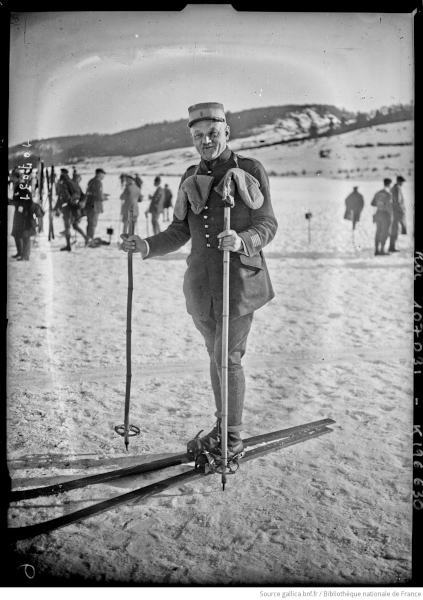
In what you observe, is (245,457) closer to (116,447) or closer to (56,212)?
(116,447)

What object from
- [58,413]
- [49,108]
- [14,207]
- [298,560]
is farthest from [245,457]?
[49,108]

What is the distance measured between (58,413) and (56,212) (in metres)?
0.96

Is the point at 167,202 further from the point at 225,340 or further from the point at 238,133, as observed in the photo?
the point at 225,340

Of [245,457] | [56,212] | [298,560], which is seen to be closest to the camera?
[298,560]

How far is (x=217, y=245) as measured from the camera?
268 cm

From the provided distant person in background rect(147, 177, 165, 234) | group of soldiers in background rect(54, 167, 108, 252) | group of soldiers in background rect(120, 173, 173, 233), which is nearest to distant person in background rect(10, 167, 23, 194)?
group of soldiers in background rect(54, 167, 108, 252)

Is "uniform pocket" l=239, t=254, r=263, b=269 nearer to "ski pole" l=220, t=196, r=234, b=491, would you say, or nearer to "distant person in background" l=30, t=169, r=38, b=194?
"ski pole" l=220, t=196, r=234, b=491

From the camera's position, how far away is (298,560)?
2592 millimetres

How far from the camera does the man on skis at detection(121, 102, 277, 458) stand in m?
2.62

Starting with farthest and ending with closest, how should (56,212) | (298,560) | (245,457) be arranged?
(56,212) < (245,457) < (298,560)

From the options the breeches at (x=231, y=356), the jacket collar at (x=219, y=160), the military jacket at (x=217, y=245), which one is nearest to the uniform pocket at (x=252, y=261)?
the military jacket at (x=217, y=245)

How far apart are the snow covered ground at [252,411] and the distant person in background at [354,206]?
0.03m

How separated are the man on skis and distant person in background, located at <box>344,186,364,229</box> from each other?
0.45 metres

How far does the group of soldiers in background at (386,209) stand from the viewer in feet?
9.45
